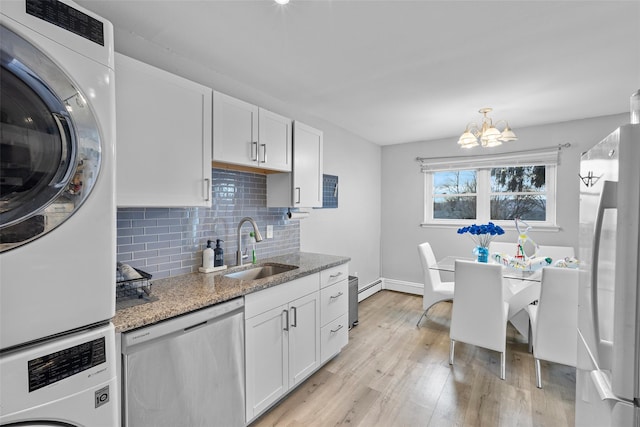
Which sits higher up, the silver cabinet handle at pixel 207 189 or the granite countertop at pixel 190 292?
the silver cabinet handle at pixel 207 189

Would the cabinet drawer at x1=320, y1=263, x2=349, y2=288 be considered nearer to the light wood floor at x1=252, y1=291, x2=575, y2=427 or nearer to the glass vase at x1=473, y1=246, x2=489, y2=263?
the light wood floor at x1=252, y1=291, x2=575, y2=427

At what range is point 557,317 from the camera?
2.26m

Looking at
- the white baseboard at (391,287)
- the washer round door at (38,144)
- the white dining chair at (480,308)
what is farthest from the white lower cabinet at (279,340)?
the white baseboard at (391,287)

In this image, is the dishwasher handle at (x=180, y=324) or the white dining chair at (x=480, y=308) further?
the white dining chair at (x=480, y=308)

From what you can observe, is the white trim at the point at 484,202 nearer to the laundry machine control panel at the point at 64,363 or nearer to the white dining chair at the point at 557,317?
the white dining chair at the point at 557,317

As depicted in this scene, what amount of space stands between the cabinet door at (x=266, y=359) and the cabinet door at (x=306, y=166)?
3.47ft

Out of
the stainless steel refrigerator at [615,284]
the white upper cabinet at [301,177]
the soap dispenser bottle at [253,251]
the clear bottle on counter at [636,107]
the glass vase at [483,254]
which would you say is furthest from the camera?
the glass vase at [483,254]

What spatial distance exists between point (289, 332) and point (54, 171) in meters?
1.62

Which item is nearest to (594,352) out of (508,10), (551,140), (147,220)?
(508,10)

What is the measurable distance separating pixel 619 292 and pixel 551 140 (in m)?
3.50

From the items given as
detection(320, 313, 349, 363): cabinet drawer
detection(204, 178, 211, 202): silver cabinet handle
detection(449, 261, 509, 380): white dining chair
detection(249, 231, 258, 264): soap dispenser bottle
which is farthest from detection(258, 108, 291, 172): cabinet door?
detection(449, 261, 509, 380): white dining chair

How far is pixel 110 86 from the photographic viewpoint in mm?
1077

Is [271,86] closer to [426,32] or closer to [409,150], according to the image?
[426,32]

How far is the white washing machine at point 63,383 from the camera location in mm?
886
